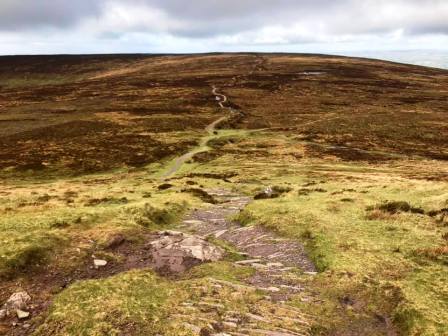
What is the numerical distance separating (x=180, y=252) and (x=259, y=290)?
5.49m

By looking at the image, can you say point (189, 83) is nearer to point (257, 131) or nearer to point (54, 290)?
point (257, 131)

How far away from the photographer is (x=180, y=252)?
22.6 meters

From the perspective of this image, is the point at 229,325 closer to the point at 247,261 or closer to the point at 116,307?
the point at 116,307

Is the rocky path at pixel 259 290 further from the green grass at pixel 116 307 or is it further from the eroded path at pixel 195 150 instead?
the eroded path at pixel 195 150

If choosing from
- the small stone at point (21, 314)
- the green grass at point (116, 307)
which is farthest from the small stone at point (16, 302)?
the green grass at point (116, 307)

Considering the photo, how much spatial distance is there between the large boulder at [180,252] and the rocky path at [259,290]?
1.84 metres

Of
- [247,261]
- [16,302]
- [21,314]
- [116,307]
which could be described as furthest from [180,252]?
[21,314]

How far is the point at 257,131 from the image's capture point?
319ft

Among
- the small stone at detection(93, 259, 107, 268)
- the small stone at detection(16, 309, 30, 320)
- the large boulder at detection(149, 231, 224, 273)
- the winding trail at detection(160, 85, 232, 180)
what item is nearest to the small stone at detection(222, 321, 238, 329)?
the large boulder at detection(149, 231, 224, 273)

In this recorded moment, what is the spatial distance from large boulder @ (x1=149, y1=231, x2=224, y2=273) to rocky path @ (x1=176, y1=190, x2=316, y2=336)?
1841mm

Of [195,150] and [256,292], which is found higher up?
[256,292]

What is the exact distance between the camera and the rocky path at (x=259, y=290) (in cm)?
1577

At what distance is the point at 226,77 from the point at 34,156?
12998 cm

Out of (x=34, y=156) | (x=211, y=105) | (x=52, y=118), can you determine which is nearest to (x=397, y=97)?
(x=211, y=105)
